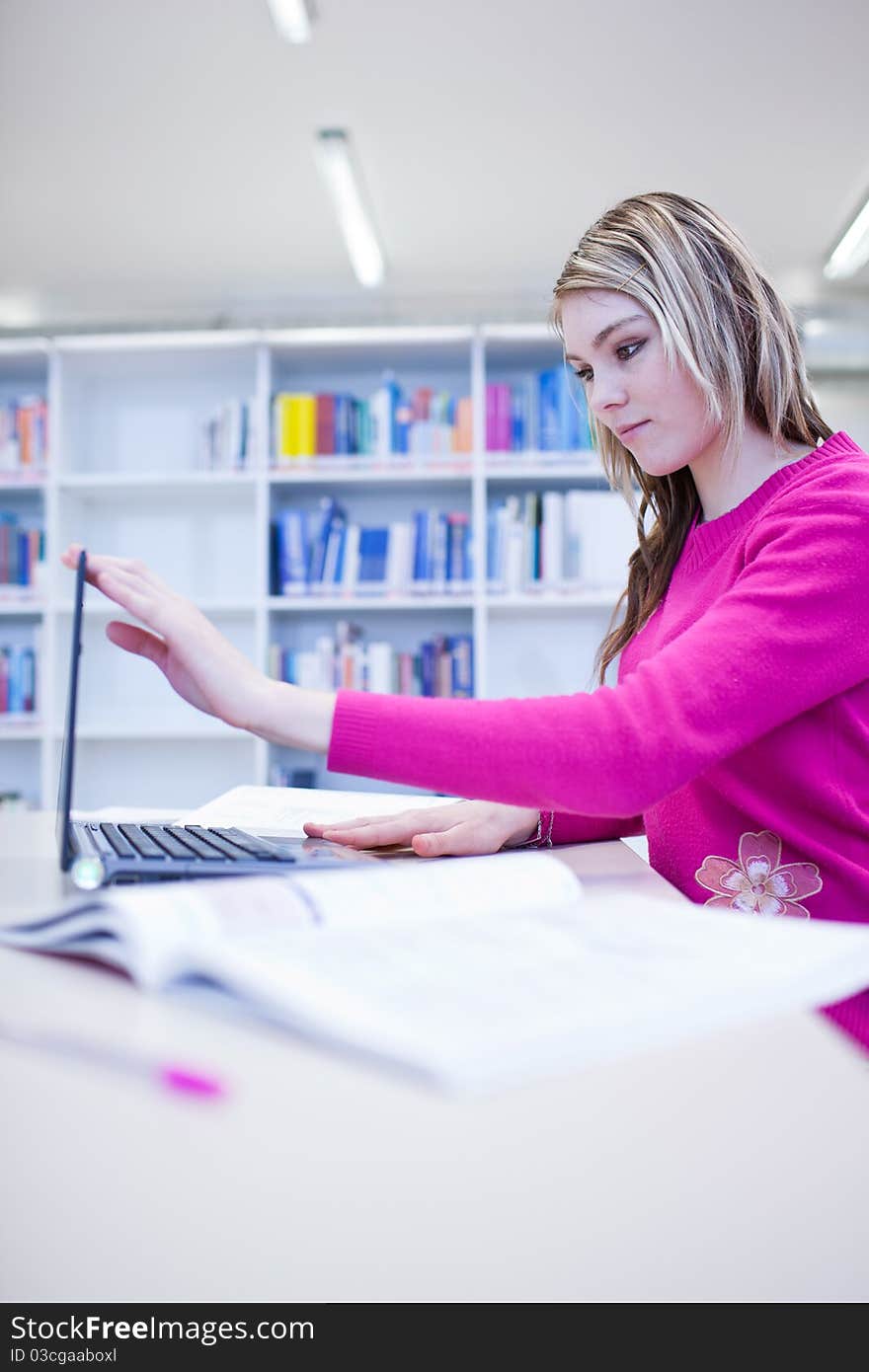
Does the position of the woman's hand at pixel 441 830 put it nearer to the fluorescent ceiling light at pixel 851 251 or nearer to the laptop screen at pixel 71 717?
the laptop screen at pixel 71 717

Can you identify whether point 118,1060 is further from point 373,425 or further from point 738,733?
point 373,425

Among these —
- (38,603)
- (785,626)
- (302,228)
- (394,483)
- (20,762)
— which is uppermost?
(302,228)

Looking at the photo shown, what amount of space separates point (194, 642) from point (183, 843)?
0.64ft

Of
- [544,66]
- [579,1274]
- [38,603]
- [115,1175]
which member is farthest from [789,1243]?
[38,603]

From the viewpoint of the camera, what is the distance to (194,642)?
707 millimetres

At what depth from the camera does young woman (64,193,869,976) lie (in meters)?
0.72

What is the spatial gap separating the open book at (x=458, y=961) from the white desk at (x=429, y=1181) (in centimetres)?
2

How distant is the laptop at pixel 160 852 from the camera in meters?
0.68

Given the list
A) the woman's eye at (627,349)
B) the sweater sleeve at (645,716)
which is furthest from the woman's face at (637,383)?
the sweater sleeve at (645,716)

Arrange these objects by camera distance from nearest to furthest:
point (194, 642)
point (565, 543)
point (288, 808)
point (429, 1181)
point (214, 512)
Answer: point (429, 1181) → point (194, 642) → point (288, 808) → point (565, 543) → point (214, 512)

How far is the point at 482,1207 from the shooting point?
12.5 inches

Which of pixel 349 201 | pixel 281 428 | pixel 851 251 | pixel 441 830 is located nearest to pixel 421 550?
pixel 281 428
